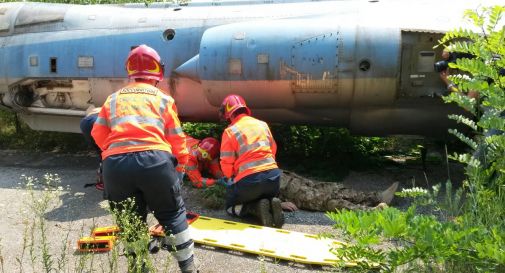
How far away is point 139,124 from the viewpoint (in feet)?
13.0

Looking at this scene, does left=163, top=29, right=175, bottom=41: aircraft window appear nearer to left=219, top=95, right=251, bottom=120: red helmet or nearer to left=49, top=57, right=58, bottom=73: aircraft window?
left=49, top=57, right=58, bottom=73: aircraft window

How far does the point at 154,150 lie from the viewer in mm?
3910

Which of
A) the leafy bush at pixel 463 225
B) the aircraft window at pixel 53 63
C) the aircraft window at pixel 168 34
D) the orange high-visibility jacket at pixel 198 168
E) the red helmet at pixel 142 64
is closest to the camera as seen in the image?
the leafy bush at pixel 463 225

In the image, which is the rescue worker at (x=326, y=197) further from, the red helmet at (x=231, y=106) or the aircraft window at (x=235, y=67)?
the aircraft window at (x=235, y=67)

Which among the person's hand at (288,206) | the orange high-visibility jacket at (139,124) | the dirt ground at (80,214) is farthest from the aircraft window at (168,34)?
the orange high-visibility jacket at (139,124)

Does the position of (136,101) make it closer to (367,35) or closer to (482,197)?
(482,197)

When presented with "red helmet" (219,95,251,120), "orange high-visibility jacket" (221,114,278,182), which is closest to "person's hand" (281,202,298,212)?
"orange high-visibility jacket" (221,114,278,182)

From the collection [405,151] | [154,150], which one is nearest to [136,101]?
[154,150]

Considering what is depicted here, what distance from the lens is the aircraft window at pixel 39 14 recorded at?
8.21m

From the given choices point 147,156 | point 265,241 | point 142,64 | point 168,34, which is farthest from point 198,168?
point 147,156

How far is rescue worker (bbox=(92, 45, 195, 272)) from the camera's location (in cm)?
385

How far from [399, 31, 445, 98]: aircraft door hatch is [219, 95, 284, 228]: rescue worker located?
215 centimetres

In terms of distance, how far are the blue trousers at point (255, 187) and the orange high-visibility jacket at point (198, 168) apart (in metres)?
1.11

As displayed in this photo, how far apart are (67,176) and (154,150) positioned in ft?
14.8
